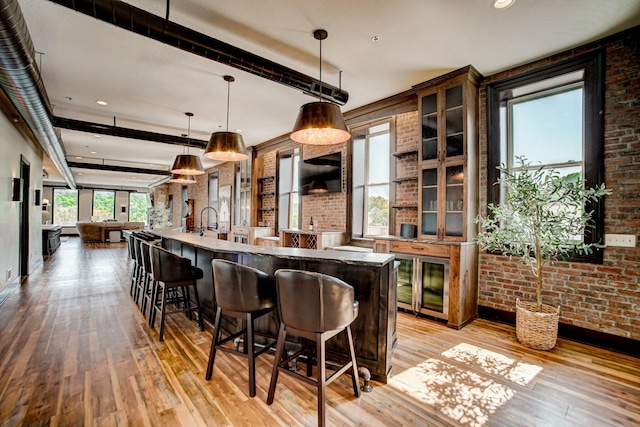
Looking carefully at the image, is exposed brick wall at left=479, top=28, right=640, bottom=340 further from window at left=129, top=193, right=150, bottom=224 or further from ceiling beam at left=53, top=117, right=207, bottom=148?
window at left=129, top=193, right=150, bottom=224

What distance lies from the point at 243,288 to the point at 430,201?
293cm

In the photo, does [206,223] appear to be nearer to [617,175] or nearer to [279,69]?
[279,69]

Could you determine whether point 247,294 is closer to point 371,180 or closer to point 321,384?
point 321,384

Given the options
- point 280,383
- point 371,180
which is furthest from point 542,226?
point 280,383

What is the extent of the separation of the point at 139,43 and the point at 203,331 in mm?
3212

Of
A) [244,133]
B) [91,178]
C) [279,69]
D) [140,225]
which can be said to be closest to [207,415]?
[279,69]

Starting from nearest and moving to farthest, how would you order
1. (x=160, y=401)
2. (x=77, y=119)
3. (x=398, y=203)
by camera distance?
(x=160, y=401) → (x=398, y=203) → (x=77, y=119)

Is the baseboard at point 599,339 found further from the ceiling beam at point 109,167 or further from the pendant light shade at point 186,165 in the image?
the ceiling beam at point 109,167

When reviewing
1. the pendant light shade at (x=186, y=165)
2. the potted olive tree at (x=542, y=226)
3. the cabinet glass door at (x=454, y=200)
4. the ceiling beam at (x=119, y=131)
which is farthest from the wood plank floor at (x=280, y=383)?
the ceiling beam at (x=119, y=131)

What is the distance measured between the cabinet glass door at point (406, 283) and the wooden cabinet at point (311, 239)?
57.1 inches

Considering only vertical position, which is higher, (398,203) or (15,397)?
(398,203)

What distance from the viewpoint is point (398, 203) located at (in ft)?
15.4

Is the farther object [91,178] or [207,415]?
[91,178]

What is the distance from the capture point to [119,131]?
5.96m
